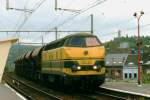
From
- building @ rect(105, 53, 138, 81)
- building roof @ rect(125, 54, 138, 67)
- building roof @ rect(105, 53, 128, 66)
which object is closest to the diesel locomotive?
building @ rect(105, 53, 138, 81)

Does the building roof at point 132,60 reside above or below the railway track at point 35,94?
above

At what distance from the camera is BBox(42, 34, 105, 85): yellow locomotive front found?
22141mm

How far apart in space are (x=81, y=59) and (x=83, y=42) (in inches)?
41.3

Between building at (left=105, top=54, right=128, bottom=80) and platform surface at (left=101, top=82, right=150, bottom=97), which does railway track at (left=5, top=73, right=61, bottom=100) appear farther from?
building at (left=105, top=54, right=128, bottom=80)

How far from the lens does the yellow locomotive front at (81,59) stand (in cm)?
2214

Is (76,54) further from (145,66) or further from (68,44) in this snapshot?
(145,66)

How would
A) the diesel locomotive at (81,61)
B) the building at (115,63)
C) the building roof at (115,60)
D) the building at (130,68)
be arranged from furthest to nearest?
the building roof at (115,60) < the building at (115,63) < the building at (130,68) < the diesel locomotive at (81,61)

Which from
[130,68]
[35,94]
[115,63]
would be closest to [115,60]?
[115,63]

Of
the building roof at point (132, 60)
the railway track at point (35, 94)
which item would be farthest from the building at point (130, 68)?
the railway track at point (35, 94)

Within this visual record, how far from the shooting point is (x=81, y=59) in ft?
73.1

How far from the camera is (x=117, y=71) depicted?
99562mm

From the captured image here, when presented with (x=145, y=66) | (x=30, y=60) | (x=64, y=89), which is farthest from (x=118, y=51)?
(x=64, y=89)

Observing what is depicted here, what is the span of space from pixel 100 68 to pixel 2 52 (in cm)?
1534

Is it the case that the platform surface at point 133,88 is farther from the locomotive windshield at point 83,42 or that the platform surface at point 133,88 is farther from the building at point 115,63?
the building at point 115,63
